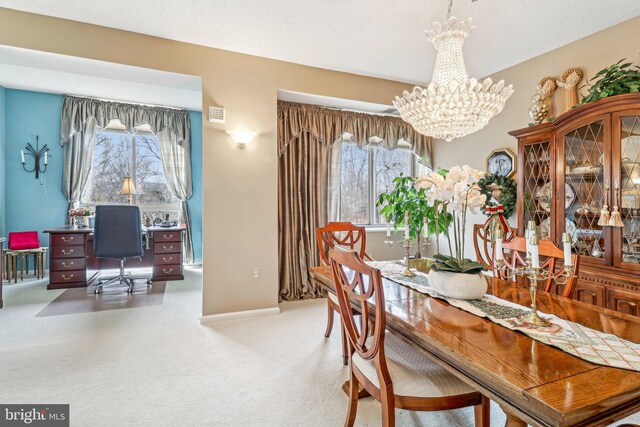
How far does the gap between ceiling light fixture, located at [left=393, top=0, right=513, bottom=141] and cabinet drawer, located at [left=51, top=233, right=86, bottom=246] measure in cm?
462

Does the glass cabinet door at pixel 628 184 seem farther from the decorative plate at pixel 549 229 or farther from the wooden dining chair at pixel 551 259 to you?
the wooden dining chair at pixel 551 259

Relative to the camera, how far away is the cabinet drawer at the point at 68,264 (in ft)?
14.3

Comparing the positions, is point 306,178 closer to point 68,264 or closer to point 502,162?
point 502,162

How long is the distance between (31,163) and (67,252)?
1726 millimetres

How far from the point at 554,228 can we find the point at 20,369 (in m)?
4.43

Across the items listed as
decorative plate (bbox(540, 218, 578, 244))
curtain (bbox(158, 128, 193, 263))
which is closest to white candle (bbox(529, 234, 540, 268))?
decorative plate (bbox(540, 218, 578, 244))

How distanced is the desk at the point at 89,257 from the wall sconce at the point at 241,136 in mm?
2139

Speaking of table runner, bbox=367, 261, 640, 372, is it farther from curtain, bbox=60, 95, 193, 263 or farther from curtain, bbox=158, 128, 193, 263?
curtain, bbox=60, 95, 193, 263

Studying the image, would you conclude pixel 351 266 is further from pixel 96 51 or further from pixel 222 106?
pixel 96 51

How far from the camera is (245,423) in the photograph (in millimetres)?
1794

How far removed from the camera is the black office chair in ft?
13.6

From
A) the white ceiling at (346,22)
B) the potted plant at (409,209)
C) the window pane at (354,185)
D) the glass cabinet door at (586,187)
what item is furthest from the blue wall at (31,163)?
the glass cabinet door at (586,187)

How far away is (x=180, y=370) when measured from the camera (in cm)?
235

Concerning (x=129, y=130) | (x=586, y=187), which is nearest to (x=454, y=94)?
(x=586, y=187)
